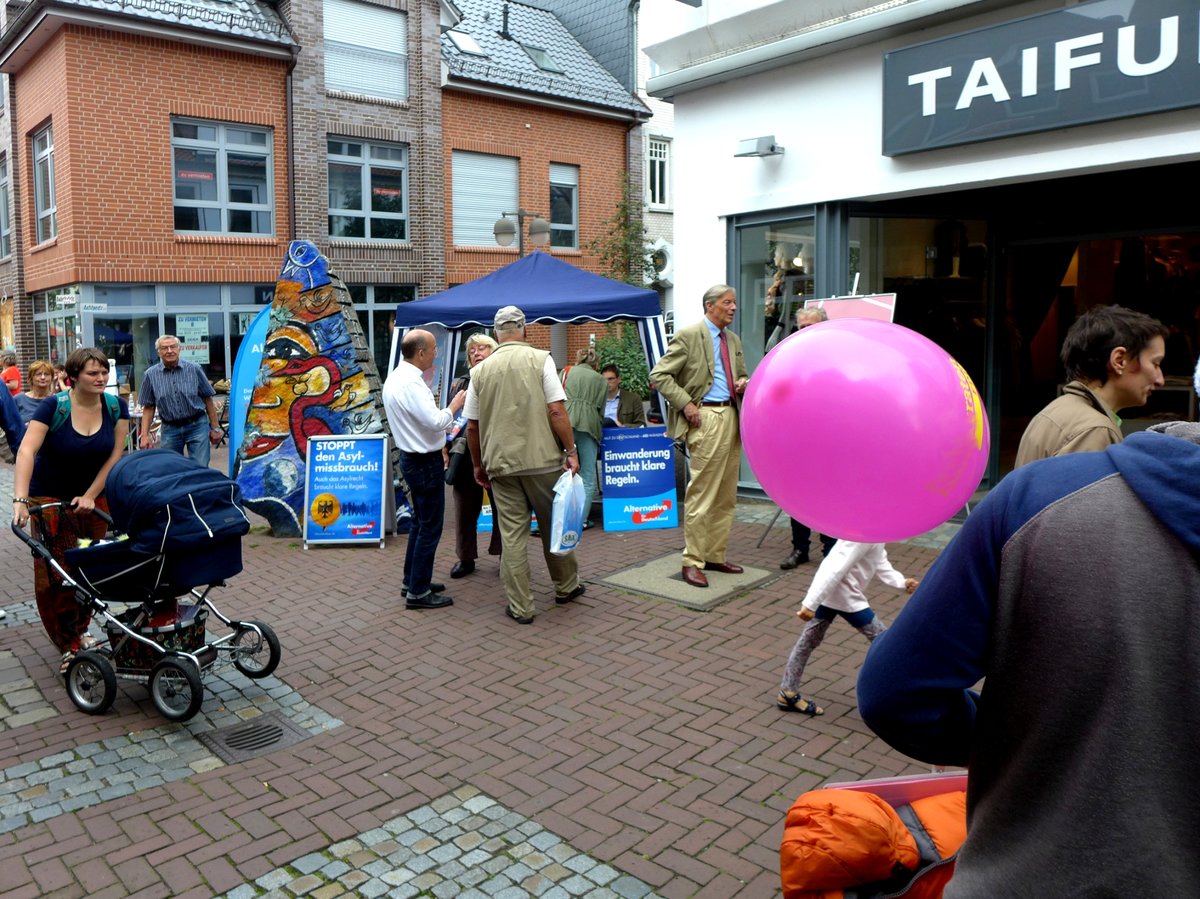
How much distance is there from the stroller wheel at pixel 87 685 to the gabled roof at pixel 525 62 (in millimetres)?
18093

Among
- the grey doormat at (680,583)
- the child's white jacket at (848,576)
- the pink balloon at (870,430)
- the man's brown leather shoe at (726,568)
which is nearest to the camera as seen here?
the pink balloon at (870,430)

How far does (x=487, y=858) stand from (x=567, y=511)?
282 cm

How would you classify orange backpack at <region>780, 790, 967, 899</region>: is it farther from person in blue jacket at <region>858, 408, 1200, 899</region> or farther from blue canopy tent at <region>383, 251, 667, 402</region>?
blue canopy tent at <region>383, 251, 667, 402</region>

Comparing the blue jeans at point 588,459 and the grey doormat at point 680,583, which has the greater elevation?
the blue jeans at point 588,459

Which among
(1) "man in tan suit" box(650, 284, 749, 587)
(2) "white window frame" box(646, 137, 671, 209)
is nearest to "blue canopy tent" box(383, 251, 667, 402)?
(1) "man in tan suit" box(650, 284, 749, 587)

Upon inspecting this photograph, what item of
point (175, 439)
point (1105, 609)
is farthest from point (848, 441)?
point (175, 439)

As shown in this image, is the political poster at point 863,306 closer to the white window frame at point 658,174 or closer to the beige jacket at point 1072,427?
the beige jacket at point 1072,427

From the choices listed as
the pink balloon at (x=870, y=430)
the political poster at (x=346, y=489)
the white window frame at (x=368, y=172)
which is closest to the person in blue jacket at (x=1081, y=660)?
the pink balloon at (x=870, y=430)

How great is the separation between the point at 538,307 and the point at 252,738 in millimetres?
5717

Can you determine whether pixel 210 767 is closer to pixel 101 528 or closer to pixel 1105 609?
pixel 101 528

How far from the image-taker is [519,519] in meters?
6.21

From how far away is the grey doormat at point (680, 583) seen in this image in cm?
655

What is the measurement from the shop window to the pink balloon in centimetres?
1866

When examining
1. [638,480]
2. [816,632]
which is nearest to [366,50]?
[638,480]
